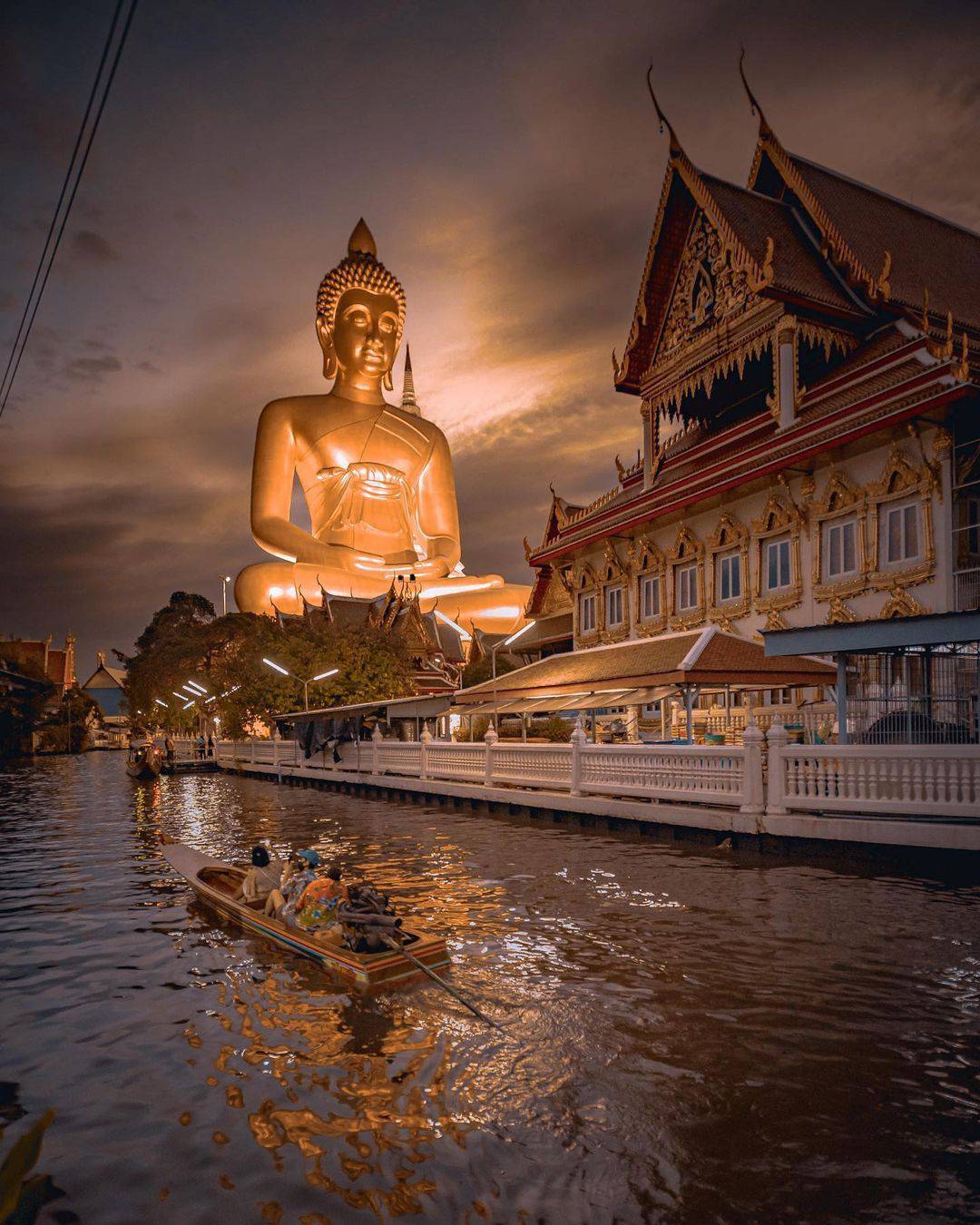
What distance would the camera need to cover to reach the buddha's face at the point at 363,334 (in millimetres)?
47656

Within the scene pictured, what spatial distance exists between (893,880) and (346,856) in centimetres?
851

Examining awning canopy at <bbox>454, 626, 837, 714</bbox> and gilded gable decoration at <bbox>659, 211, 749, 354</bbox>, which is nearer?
awning canopy at <bbox>454, 626, 837, 714</bbox>

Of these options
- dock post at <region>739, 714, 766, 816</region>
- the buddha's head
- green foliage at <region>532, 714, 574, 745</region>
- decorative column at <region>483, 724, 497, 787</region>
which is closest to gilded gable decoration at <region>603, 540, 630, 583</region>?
green foliage at <region>532, 714, 574, 745</region>

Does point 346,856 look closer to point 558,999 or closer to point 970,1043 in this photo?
point 558,999

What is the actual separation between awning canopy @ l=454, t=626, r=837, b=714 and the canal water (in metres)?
5.82

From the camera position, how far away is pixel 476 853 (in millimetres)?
15125

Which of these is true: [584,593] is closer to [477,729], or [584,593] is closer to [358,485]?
[477,729]

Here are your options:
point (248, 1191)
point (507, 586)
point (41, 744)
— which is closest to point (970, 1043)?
point (248, 1191)

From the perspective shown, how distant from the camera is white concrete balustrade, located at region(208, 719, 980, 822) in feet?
39.7

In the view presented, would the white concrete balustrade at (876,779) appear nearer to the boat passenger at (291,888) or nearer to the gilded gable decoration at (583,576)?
the boat passenger at (291,888)

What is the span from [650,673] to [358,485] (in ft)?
106

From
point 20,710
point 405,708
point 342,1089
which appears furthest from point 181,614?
point 342,1089

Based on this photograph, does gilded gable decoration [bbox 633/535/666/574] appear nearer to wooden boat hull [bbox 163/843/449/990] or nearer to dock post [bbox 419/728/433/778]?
dock post [bbox 419/728/433/778]

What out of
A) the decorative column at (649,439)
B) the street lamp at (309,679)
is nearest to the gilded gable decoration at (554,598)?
the street lamp at (309,679)
